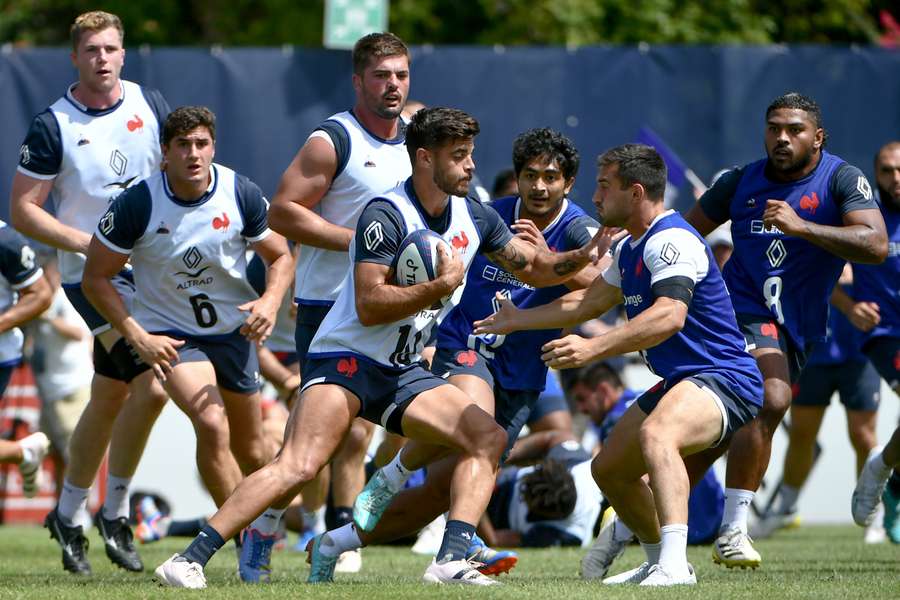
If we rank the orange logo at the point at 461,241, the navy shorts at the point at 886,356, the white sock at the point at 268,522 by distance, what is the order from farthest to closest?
the navy shorts at the point at 886,356
the white sock at the point at 268,522
the orange logo at the point at 461,241

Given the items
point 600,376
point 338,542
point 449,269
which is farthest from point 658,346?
point 600,376

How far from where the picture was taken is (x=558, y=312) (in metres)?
6.92

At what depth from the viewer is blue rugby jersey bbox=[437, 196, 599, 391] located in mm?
7688

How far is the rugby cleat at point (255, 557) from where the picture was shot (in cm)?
711

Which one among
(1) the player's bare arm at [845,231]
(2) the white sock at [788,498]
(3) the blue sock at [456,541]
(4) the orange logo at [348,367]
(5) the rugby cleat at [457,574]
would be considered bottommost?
(2) the white sock at [788,498]

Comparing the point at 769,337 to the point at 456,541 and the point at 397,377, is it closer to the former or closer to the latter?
the point at 397,377

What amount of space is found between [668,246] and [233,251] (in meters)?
2.33

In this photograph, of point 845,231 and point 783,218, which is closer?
point 783,218

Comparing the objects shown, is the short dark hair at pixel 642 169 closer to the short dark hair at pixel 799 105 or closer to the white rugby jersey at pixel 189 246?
the short dark hair at pixel 799 105

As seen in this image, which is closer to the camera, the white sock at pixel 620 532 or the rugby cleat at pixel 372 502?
the rugby cleat at pixel 372 502

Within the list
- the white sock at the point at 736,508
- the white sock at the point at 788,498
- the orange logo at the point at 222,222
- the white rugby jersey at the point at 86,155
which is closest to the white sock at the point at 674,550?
the white sock at the point at 736,508

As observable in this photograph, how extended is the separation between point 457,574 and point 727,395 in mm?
1500

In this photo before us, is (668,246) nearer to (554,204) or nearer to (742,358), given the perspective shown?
(742,358)

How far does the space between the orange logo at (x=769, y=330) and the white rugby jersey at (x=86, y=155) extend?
11.3ft
